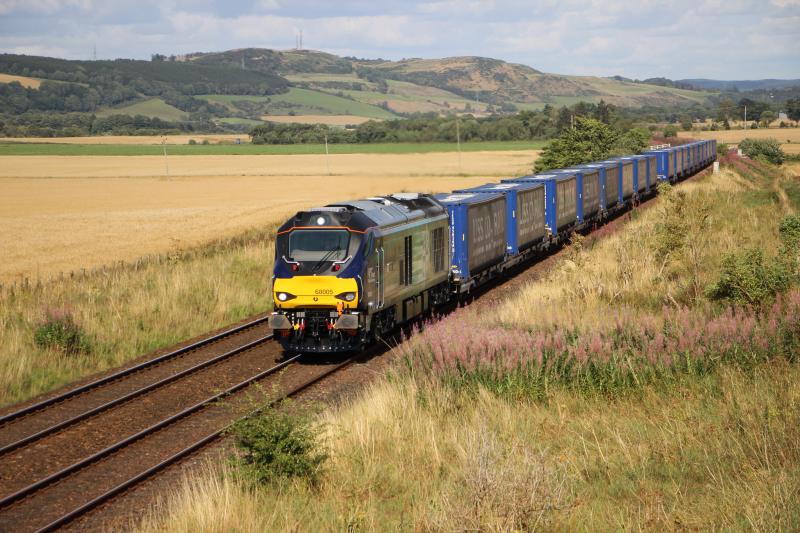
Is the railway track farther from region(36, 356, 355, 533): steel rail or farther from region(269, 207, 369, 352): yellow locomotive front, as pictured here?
region(269, 207, 369, 352): yellow locomotive front

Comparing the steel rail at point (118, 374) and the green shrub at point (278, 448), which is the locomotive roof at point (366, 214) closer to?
the steel rail at point (118, 374)

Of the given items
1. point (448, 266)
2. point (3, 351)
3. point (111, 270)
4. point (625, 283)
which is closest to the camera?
point (3, 351)

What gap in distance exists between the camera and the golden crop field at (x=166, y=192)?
45.9 meters

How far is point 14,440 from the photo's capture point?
50.0 feet

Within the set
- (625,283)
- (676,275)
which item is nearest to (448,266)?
(625,283)

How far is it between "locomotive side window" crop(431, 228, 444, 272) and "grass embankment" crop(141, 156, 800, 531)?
4.35m

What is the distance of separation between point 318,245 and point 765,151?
93576 millimetres

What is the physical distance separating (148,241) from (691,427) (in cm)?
3940

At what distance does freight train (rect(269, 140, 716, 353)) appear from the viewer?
1930 cm

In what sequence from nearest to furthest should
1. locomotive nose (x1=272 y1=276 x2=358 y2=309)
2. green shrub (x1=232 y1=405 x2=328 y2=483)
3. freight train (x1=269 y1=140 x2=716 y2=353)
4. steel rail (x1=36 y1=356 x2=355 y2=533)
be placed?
green shrub (x1=232 y1=405 x2=328 y2=483)
steel rail (x1=36 y1=356 x2=355 y2=533)
locomotive nose (x1=272 y1=276 x2=358 y2=309)
freight train (x1=269 y1=140 x2=716 y2=353)

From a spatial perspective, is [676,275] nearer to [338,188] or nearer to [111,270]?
[111,270]

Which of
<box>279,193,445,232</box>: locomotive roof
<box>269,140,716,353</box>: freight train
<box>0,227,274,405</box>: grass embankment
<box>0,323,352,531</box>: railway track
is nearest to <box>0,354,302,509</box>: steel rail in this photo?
<box>0,323,352,531</box>: railway track

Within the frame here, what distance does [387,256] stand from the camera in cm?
2056

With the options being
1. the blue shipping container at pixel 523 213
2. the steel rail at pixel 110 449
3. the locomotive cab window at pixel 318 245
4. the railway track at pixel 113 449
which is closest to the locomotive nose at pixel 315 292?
the locomotive cab window at pixel 318 245
